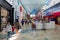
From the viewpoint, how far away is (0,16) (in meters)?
15.6

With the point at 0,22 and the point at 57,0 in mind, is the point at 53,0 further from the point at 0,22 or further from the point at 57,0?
the point at 0,22

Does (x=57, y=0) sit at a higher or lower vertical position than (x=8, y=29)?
higher

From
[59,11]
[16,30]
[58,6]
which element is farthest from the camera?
[58,6]

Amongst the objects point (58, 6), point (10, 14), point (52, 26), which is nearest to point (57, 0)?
point (58, 6)

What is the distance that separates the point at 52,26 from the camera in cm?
2194

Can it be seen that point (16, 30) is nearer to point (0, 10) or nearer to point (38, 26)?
point (0, 10)

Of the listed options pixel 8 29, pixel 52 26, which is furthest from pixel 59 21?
pixel 8 29

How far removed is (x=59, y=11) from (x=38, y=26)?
7811mm

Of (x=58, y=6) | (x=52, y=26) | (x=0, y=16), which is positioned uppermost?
(x=58, y=6)

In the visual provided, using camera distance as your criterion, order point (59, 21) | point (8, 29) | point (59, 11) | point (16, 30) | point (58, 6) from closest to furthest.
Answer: point (8, 29), point (16, 30), point (59, 11), point (58, 6), point (59, 21)

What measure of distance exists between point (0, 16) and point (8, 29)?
511cm

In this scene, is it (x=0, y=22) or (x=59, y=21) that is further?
(x=59, y=21)

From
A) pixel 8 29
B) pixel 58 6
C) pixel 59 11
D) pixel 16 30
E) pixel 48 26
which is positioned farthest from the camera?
pixel 58 6

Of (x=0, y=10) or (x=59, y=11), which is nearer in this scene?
(x=0, y=10)
